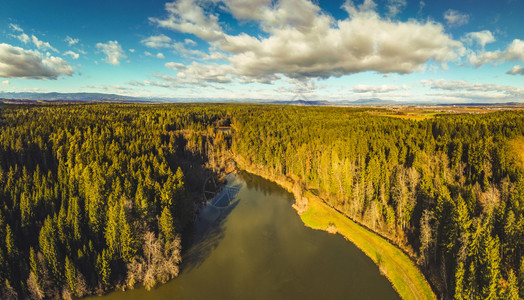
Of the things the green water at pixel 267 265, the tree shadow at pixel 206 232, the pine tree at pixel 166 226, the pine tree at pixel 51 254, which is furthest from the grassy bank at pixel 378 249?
the pine tree at pixel 51 254

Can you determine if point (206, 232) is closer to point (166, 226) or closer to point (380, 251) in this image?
point (166, 226)

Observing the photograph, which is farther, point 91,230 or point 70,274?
point 91,230

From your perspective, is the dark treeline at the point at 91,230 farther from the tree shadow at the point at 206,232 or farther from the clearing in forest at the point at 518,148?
the clearing in forest at the point at 518,148

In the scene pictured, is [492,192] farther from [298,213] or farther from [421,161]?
[298,213]

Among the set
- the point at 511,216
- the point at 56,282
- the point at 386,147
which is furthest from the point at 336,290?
the point at 386,147

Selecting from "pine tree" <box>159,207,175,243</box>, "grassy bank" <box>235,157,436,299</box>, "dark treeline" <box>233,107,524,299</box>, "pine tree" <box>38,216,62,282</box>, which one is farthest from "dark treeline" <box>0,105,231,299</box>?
"dark treeline" <box>233,107,524,299</box>

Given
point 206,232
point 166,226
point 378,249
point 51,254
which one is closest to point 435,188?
point 378,249
